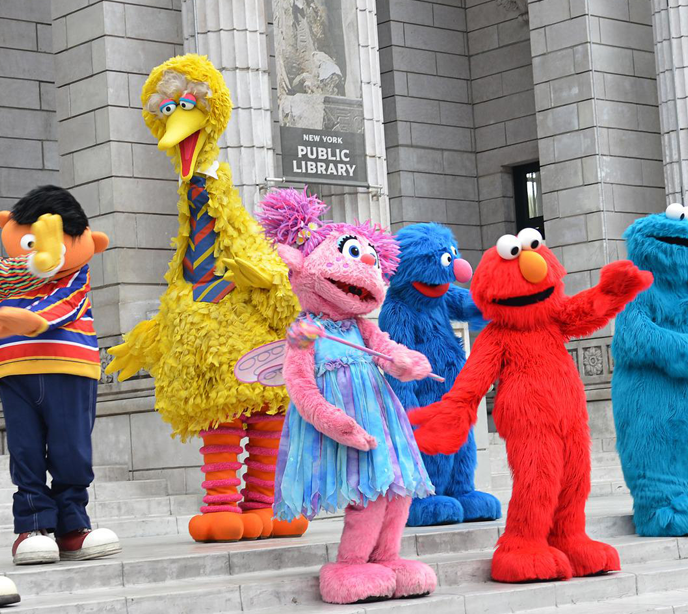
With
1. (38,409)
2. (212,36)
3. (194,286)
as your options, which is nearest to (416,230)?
(194,286)

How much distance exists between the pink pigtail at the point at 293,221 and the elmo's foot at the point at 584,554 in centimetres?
165

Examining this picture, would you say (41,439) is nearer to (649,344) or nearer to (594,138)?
(649,344)

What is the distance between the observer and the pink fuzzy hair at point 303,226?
5.20 metres

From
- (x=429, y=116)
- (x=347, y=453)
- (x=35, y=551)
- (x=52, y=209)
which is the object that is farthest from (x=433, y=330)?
(x=429, y=116)

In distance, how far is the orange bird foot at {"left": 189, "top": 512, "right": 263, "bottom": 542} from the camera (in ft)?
19.3

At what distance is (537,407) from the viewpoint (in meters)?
5.24

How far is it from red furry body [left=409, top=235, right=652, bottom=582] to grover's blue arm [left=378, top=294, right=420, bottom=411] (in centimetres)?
109

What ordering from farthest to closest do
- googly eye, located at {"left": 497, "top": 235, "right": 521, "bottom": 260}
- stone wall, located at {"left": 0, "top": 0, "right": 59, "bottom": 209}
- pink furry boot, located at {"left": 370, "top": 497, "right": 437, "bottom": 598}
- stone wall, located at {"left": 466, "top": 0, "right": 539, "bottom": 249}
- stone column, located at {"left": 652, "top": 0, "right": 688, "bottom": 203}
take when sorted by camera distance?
stone wall, located at {"left": 466, "top": 0, "right": 539, "bottom": 249} → stone wall, located at {"left": 0, "top": 0, "right": 59, "bottom": 209} → stone column, located at {"left": 652, "top": 0, "right": 688, "bottom": 203} → googly eye, located at {"left": 497, "top": 235, "right": 521, "bottom": 260} → pink furry boot, located at {"left": 370, "top": 497, "right": 437, "bottom": 598}

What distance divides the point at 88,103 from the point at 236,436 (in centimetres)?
437

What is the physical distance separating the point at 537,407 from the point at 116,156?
5.05 meters

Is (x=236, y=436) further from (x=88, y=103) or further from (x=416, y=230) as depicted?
(x=88, y=103)

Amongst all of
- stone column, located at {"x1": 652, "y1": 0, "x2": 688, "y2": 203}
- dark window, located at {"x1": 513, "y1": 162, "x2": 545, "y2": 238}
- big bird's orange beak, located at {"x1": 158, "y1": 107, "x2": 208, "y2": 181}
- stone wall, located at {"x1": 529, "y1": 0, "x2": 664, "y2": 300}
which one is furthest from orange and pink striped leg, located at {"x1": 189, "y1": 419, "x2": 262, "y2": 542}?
dark window, located at {"x1": 513, "y1": 162, "x2": 545, "y2": 238}

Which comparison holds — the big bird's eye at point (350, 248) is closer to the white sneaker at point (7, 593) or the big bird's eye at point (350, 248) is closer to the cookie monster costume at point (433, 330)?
the cookie monster costume at point (433, 330)

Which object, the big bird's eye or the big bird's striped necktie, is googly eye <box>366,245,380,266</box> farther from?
the big bird's striped necktie
